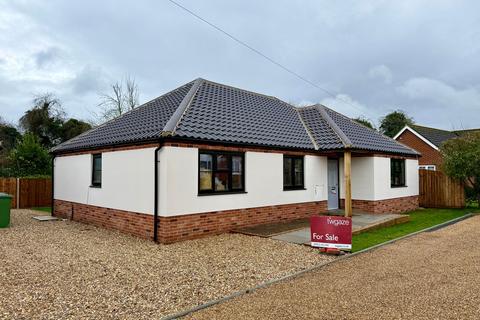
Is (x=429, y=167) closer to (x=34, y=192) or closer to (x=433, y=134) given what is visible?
(x=433, y=134)

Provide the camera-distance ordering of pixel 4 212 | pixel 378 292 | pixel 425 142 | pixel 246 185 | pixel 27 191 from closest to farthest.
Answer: pixel 378 292 → pixel 246 185 → pixel 4 212 → pixel 27 191 → pixel 425 142

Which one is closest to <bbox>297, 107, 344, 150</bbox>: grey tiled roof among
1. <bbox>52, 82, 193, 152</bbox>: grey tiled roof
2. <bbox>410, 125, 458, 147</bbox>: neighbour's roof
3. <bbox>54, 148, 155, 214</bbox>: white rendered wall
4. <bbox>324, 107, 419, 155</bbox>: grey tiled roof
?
<bbox>324, 107, 419, 155</bbox>: grey tiled roof

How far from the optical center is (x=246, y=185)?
11484 mm

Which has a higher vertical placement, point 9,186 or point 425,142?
point 425,142

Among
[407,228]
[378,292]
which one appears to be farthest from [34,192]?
[378,292]

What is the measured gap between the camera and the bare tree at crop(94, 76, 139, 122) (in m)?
34.0

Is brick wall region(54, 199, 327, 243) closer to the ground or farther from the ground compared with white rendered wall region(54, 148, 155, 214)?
closer to the ground

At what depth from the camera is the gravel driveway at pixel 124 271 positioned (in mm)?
5062

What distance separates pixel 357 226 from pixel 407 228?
1.99m

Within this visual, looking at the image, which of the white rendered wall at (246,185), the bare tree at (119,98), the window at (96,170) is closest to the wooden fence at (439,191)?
the white rendered wall at (246,185)

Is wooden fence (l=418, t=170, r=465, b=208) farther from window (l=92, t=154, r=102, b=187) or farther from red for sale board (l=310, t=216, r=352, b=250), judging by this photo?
window (l=92, t=154, r=102, b=187)

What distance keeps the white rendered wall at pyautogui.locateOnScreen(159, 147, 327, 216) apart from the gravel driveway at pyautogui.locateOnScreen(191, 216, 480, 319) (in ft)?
14.1

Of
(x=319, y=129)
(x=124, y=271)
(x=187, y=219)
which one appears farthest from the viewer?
(x=319, y=129)

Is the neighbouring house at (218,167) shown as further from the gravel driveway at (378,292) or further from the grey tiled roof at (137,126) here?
the gravel driveway at (378,292)
